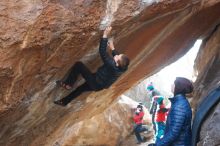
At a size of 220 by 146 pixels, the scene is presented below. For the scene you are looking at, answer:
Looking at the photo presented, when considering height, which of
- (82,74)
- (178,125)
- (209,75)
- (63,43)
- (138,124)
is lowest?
(138,124)

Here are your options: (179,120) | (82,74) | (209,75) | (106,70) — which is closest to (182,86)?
(179,120)

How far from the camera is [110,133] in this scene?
16250mm

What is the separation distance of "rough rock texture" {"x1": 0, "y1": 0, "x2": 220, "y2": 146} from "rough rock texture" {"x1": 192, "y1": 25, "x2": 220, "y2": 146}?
1.49 feet

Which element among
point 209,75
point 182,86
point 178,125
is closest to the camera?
point 178,125

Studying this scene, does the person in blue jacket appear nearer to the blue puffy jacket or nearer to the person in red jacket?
the blue puffy jacket

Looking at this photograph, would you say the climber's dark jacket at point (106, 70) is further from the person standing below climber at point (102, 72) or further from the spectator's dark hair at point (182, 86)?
the spectator's dark hair at point (182, 86)

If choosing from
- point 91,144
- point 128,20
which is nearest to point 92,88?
point 128,20

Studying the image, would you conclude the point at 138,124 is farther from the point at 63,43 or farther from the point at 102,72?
the point at 63,43

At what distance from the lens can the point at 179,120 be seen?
6.82m

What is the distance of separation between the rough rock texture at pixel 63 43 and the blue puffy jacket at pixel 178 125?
1938 mm

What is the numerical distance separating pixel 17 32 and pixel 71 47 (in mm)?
1194

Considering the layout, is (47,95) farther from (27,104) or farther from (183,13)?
(183,13)

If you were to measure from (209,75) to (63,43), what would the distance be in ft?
14.6

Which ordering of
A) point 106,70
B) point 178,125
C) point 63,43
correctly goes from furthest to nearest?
point 106,70, point 63,43, point 178,125
